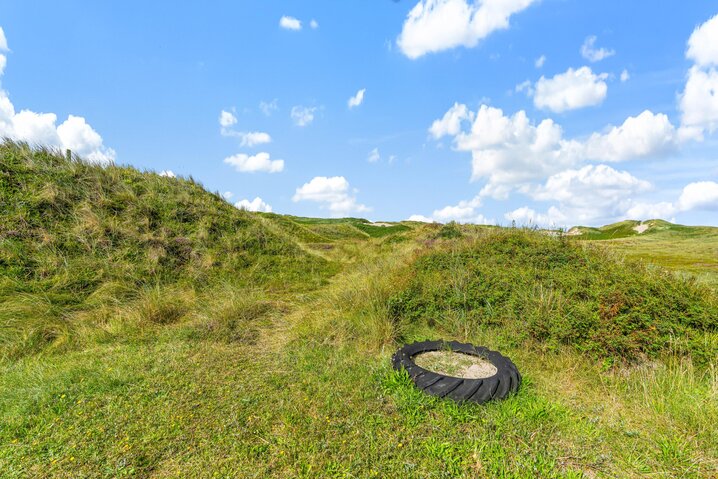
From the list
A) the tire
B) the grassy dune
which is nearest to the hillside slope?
the grassy dune

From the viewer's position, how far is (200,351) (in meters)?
5.23

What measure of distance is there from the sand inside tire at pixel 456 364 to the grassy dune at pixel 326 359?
0.51 metres

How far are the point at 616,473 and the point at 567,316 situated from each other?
2.92 metres

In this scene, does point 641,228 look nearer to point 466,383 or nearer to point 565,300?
point 565,300

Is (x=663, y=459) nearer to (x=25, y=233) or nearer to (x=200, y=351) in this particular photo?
(x=200, y=351)

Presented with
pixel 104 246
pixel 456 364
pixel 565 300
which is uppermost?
pixel 104 246

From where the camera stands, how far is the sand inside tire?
4301 mm

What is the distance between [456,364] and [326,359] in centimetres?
196

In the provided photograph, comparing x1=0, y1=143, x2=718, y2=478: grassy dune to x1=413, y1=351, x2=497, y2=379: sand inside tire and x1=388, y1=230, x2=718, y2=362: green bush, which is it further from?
x1=413, y1=351, x2=497, y2=379: sand inside tire

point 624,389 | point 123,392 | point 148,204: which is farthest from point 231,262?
point 624,389

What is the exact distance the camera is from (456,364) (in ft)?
15.1

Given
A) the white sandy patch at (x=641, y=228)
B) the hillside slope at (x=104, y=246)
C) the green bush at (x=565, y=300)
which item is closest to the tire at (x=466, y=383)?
the green bush at (x=565, y=300)

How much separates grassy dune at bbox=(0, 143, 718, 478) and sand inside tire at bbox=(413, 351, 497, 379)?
1.66 feet

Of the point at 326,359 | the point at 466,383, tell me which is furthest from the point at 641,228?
the point at 326,359
